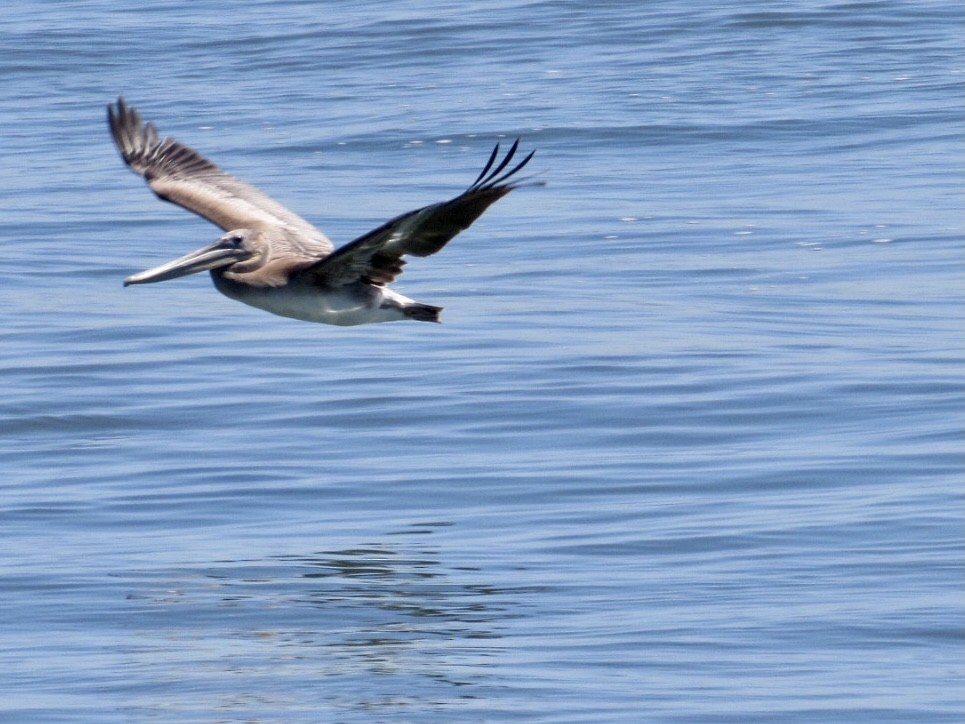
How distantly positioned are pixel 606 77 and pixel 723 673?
14738mm

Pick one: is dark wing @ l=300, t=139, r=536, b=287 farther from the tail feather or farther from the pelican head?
the pelican head

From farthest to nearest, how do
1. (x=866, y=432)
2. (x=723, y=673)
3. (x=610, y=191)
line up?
(x=610, y=191)
(x=866, y=432)
(x=723, y=673)

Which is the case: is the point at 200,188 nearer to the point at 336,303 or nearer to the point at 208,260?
the point at 208,260

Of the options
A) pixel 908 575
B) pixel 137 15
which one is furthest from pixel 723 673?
pixel 137 15

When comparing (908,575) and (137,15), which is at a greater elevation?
(908,575)

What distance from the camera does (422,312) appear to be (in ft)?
27.8

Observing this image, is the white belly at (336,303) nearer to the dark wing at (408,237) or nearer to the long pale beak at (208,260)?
the dark wing at (408,237)

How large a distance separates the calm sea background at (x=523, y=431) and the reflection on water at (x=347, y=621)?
0.02 metres

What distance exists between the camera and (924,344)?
1190 centimetres

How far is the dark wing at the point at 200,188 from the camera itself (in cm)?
978

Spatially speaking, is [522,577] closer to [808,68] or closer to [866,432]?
[866,432]

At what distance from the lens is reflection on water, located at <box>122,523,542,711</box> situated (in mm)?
7508

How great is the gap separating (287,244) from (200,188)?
0.83 metres

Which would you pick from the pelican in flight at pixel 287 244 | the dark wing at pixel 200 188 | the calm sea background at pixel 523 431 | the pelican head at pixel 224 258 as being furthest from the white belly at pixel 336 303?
the calm sea background at pixel 523 431
